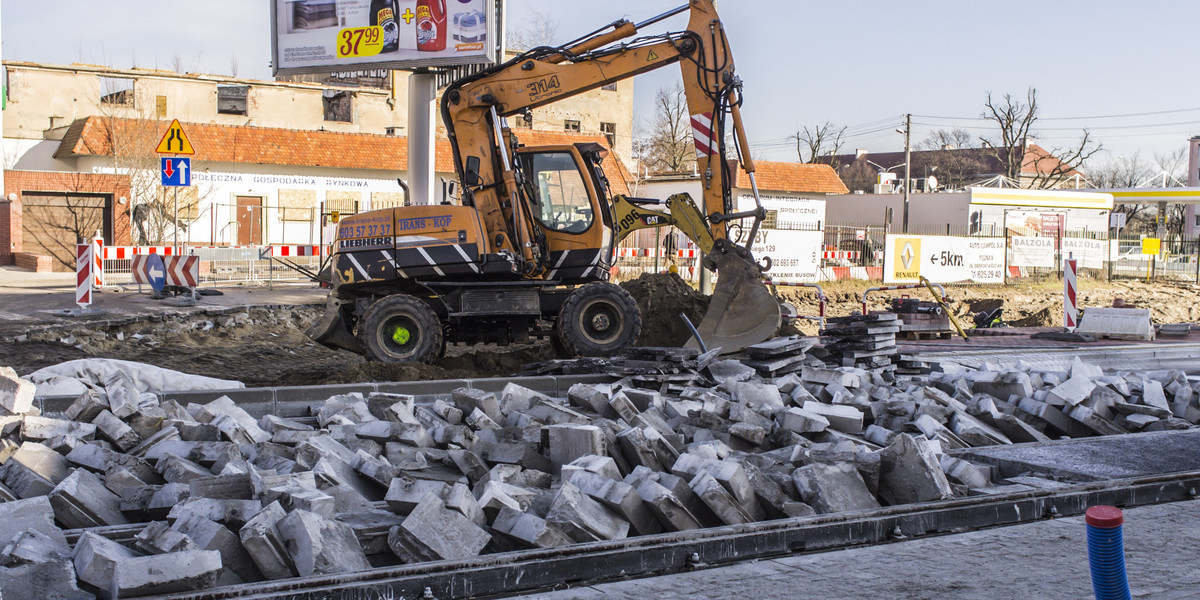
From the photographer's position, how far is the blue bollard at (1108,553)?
2605mm

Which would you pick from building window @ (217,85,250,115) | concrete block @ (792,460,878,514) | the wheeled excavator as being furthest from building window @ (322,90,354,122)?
concrete block @ (792,460,878,514)

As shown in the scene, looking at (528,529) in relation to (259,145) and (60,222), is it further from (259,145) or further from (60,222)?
(259,145)

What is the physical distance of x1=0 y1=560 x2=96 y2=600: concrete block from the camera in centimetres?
394

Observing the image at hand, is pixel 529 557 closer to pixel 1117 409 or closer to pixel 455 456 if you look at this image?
pixel 455 456

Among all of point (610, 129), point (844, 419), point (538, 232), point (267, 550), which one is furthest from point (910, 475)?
point (610, 129)

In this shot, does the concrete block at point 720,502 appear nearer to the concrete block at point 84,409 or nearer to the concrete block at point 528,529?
the concrete block at point 528,529

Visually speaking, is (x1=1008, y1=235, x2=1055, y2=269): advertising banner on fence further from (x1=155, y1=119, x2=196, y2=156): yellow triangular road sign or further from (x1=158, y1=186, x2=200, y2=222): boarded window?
(x1=158, y1=186, x2=200, y2=222): boarded window

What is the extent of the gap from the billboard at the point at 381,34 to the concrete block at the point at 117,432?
1385 centimetres

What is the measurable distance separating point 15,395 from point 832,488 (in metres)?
5.40

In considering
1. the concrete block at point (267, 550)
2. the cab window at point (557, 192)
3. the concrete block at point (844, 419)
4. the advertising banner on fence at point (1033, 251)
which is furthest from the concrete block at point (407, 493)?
the advertising banner on fence at point (1033, 251)

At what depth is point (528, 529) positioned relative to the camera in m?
4.80

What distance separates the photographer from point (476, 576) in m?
4.41

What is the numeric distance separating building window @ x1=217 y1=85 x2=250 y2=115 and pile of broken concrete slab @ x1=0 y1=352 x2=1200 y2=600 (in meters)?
38.6

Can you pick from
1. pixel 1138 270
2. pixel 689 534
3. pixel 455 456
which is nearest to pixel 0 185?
pixel 455 456
